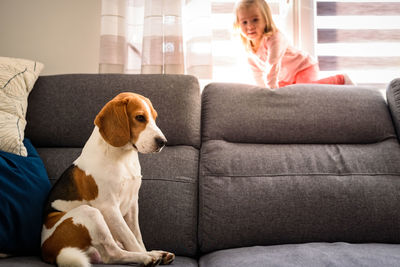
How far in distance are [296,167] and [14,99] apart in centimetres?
128

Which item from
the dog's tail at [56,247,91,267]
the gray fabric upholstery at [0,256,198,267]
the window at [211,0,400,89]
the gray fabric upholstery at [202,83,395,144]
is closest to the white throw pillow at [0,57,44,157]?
the gray fabric upholstery at [0,256,198,267]

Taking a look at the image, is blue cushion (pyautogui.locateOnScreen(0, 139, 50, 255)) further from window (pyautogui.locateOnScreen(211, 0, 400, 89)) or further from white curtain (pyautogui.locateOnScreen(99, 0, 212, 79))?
window (pyautogui.locateOnScreen(211, 0, 400, 89))

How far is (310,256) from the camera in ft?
3.62

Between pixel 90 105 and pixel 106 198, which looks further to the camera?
pixel 90 105

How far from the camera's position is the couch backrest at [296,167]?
1.33 meters

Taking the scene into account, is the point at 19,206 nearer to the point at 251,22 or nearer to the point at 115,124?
the point at 115,124

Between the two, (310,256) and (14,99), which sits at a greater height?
(14,99)

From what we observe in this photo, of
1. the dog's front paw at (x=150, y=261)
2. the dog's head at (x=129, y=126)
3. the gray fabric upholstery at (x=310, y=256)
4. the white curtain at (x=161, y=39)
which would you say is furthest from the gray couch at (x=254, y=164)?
the dog's head at (x=129, y=126)

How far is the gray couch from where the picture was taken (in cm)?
132

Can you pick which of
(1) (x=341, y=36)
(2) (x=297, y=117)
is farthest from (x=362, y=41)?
(2) (x=297, y=117)

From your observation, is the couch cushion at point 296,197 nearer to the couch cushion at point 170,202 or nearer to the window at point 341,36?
the couch cushion at point 170,202

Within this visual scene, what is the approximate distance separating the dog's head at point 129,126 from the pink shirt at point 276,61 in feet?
3.43

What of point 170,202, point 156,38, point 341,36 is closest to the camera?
point 170,202

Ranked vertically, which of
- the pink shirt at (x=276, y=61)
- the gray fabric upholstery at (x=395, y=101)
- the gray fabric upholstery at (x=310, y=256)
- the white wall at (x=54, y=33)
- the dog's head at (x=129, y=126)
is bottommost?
the gray fabric upholstery at (x=310, y=256)
